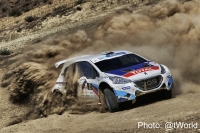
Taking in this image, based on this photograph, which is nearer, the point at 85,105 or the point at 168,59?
the point at 85,105

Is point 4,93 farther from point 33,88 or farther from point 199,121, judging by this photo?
point 199,121

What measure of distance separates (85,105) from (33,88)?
2948 millimetres

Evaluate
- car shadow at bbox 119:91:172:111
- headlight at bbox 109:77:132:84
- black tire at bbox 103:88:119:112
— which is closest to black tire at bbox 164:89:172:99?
car shadow at bbox 119:91:172:111

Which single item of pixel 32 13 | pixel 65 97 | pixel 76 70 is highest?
pixel 76 70

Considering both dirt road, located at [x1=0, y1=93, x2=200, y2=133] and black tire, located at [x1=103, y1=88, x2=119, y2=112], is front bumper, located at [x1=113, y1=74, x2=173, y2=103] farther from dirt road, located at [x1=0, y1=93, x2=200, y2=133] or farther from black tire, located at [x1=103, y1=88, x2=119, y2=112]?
dirt road, located at [x1=0, y1=93, x2=200, y2=133]

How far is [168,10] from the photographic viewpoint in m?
18.3

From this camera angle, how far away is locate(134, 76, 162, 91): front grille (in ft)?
34.4

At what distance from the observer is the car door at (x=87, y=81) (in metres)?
11.1

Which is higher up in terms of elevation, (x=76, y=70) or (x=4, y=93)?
(x=76, y=70)

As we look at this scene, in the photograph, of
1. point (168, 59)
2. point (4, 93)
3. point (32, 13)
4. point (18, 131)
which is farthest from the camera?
point (32, 13)

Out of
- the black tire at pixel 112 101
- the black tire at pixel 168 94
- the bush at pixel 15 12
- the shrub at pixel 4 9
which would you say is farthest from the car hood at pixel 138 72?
the shrub at pixel 4 9

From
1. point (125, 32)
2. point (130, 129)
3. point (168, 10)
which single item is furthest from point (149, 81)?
point (168, 10)

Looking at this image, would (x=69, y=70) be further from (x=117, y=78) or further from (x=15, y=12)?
(x=15, y=12)

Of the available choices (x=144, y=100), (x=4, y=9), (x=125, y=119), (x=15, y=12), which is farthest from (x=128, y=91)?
(x=4, y=9)
